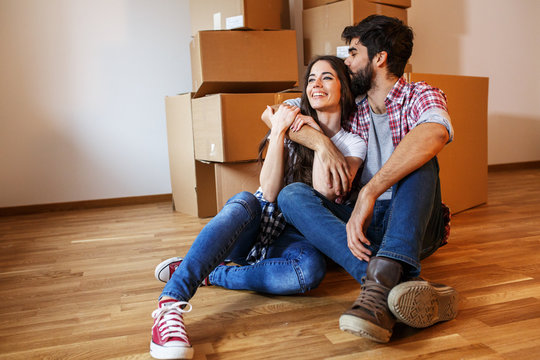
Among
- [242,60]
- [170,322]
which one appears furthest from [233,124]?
[170,322]

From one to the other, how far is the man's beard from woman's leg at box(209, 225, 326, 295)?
19.7 inches

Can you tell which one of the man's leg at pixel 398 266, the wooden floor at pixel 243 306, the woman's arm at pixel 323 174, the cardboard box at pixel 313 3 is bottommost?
the wooden floor at pixel 243 306

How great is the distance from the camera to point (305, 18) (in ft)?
8.18

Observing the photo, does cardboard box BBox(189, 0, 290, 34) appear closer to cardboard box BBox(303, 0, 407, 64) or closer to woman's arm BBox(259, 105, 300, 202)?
cardboard box BBox(303, 0, 407, 64)

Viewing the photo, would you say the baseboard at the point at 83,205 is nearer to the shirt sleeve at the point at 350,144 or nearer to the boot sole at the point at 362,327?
the shirt sleeve at the point at 350,144

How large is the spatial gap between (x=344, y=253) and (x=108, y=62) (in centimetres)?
231

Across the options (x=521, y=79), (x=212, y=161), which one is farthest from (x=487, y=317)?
(x=521, y=79)

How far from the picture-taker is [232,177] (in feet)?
7.58

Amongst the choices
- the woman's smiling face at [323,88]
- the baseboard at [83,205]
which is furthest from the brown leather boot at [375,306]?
the baseboard at [83,205]

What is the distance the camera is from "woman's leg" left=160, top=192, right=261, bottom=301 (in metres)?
1.06

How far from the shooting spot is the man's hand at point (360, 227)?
3.54 ft

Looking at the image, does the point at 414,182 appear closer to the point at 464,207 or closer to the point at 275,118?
the point at 275,118

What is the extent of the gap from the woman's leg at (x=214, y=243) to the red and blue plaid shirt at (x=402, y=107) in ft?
1.40

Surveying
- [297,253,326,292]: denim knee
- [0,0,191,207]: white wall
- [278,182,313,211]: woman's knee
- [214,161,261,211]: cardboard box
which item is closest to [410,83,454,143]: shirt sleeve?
[278,182,313,211]: woman's knee
